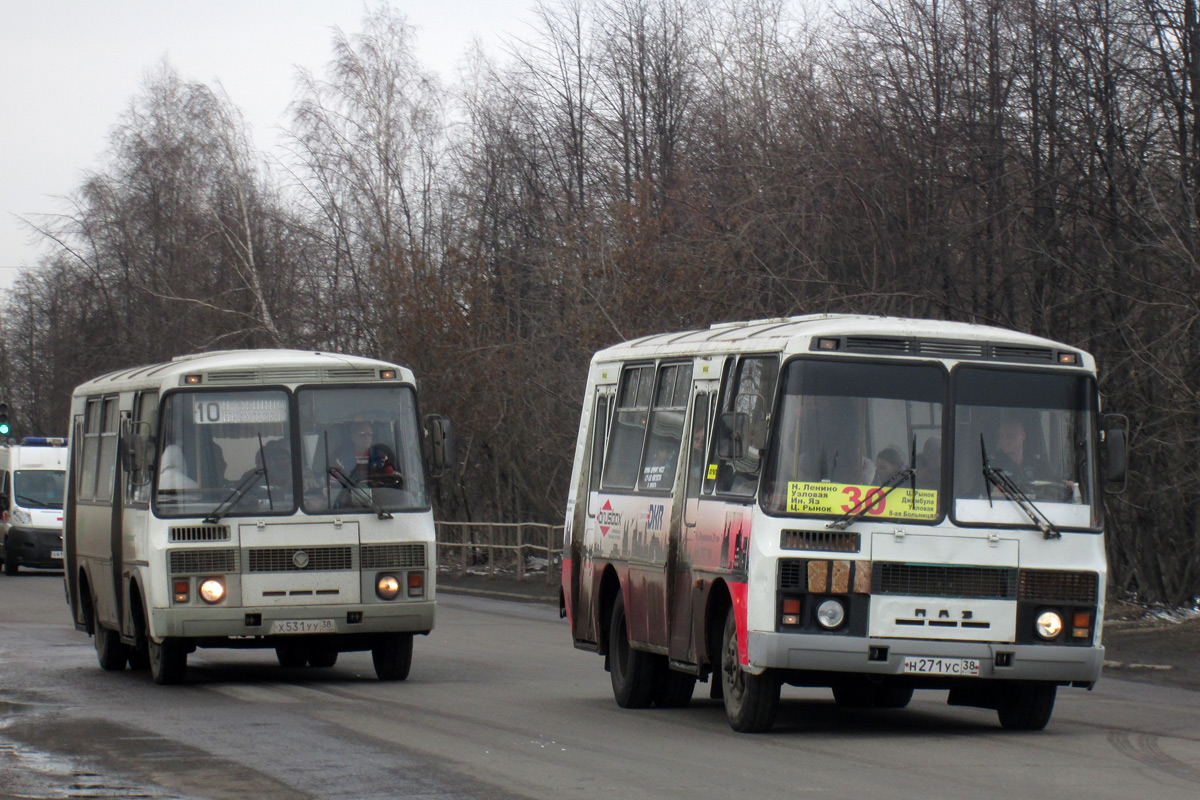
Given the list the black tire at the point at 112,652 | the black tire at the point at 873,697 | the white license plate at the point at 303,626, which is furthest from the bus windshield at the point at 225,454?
the black tire at the point at 873,697

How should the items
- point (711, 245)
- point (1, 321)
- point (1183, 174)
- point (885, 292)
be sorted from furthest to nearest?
1. point (1, 321)
2. point (711, 245)
3. point (885, 292)
4. point (1183, 174)

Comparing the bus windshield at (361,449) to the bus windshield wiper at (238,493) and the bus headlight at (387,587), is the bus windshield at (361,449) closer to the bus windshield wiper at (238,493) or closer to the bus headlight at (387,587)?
the bus windshield wiper at (238,493)

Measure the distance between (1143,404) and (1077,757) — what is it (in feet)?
41.5

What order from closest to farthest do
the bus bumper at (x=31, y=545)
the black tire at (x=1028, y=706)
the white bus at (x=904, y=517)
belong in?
the white bus at (x=904, y=517) → the black tire at (x=1028, y=706) → the bus bumper at (x=31, y=545)

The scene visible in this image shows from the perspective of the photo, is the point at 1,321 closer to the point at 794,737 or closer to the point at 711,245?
the point at 711,245

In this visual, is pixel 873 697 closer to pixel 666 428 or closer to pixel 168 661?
pixel 666 428

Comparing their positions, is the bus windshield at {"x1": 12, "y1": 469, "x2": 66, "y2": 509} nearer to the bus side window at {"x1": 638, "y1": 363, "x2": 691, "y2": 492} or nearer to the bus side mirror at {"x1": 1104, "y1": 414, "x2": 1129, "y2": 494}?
the bus side window at {"x1": 638, "y1": 363, "x2": 691, "y2": 492}

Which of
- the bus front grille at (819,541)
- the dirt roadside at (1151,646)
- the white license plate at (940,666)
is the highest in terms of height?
the bus front grille at (819,541)

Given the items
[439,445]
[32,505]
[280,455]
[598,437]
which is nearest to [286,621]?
[280,455]

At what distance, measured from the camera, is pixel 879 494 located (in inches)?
447

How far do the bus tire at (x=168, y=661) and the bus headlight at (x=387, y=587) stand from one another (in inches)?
66.0

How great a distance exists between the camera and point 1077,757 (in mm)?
10672

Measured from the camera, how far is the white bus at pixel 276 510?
592 inches

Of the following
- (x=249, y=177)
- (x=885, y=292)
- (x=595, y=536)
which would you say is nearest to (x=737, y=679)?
(x=595, y=536)
